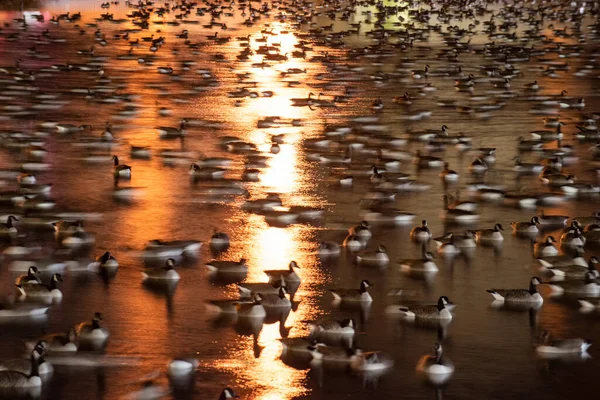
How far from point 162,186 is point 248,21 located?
41.5 metres

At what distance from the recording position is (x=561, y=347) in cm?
1577

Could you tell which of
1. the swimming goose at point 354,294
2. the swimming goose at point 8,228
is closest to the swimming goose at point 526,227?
the swimming goose at point 354,294

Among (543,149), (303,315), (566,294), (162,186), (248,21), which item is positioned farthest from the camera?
(248,21)

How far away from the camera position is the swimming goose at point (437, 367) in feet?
48.3

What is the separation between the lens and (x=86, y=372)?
1472cm

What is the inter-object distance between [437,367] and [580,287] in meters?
4.74

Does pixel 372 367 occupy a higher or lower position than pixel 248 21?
lower

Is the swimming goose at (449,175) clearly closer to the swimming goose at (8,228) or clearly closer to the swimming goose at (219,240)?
the swimming goose at (219,240)

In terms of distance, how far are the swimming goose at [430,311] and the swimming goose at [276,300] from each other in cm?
174

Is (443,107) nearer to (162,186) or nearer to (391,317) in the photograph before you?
(162,186)

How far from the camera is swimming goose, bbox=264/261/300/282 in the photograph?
61.3 feet

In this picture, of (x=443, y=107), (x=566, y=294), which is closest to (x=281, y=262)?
(x=566, y=294)

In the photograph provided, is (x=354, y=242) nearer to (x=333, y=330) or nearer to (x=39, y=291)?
(x=333, y=330)

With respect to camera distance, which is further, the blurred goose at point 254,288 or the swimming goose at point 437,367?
the blurred goose at point 254,288
